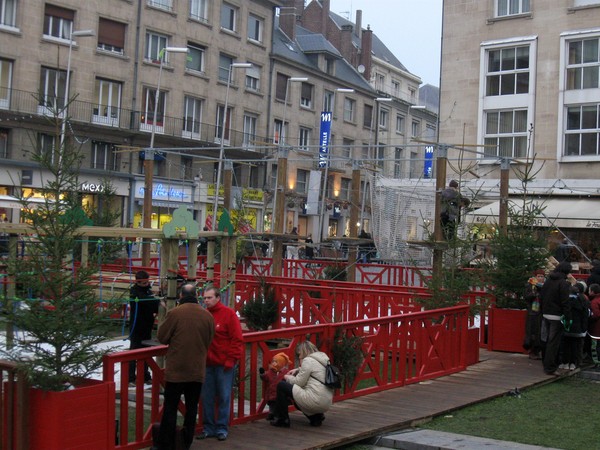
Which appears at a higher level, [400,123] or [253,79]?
[400,123]

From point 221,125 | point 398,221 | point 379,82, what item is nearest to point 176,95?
point 221,125

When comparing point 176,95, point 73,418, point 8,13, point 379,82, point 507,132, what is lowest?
point 73,418

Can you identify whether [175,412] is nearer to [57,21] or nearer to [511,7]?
[511,7]

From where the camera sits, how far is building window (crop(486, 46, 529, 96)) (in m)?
36.3

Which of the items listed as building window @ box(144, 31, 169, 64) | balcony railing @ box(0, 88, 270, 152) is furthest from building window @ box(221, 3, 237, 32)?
balcony railing @ box(0, 88, 270, 152)

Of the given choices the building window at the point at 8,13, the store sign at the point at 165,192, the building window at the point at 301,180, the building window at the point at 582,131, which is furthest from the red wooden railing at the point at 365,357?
the building window at the point at 301,180

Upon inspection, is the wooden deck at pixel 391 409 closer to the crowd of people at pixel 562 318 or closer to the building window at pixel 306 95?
the crowd of people at pixel 562 318

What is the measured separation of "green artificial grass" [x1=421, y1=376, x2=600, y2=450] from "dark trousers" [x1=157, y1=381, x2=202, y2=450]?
3168 mm

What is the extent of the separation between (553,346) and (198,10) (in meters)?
40.4

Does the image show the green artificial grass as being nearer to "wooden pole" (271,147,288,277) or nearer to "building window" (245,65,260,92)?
"wooden pole" (271,147,288,277)

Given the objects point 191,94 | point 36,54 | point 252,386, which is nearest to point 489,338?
point 252,386

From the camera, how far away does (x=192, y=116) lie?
50.8m

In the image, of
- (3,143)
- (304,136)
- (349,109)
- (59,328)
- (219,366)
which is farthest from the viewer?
(349,109)

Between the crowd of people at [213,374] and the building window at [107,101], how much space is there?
36.5 metres
